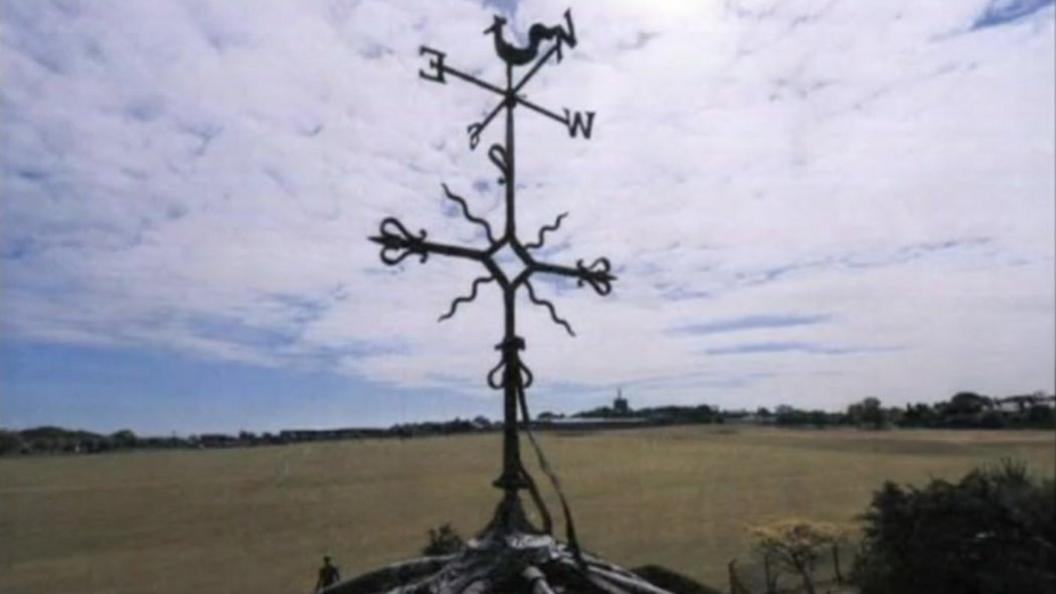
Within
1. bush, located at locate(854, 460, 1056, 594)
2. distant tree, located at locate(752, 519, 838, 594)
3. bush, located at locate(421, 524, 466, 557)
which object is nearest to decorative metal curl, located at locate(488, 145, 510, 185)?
bush, located at locate(854, 460, 1056, 594)

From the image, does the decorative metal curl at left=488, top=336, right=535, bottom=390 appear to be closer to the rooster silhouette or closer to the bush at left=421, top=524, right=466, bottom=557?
the rooster silhouette

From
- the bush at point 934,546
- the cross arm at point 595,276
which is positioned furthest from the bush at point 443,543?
the cross arm at point 595,276

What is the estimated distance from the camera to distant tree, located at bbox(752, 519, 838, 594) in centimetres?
2766

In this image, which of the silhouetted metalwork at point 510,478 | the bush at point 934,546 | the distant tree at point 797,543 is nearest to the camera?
the silhouetted metalwork at point 510,478

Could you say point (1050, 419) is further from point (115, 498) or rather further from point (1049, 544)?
point (115, 498)

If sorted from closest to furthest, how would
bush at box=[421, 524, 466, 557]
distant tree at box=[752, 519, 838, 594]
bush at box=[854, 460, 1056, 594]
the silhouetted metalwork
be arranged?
the silhouetted metalwork → bush at box=[854, 460, 1056, 594] → bush at box=[421, 524, 466, 557] → distant tree at box=[752, 519, 838, 594]

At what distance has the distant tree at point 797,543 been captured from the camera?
90.7 ft

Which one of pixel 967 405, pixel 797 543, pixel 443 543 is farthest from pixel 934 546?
pixel 797 543

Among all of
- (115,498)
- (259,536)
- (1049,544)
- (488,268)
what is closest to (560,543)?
(488,268)

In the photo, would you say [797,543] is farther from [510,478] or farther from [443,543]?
[510,478]

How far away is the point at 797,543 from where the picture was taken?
1105 inches

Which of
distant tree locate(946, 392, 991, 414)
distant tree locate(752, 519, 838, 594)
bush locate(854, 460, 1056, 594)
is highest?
distant tree locate(946, 392, 991, 414)

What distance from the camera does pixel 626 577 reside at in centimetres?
283

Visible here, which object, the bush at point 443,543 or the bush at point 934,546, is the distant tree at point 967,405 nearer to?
the bush at point 934,546
